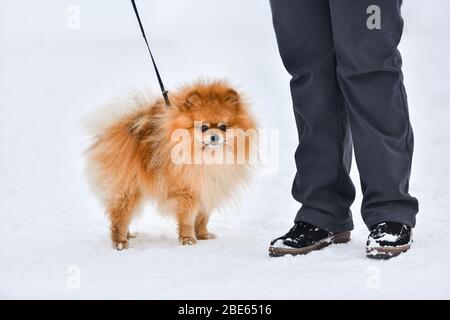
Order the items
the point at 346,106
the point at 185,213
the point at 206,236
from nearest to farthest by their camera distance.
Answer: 1. the point at 346,106
2. the point at 185,213
3. the point at 206,236

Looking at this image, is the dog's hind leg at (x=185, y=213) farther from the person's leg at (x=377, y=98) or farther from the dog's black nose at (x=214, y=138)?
the person's leg at (x=377, y=98)

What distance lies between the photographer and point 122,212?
2.77 metres

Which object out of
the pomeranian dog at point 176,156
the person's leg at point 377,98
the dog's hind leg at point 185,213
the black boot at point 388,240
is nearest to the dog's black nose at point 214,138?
the pomeranian dog at point 176,156

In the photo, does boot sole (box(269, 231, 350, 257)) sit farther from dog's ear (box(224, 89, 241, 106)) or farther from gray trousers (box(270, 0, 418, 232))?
dog's ear (box(224, 89, 241, 106))

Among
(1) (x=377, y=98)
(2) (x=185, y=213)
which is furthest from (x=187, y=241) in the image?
(1) (x=377, y=98)

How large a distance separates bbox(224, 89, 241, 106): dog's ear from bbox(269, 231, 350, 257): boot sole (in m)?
0.81

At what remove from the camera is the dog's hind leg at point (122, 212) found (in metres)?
2.73

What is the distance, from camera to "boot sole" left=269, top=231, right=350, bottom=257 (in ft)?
7.23

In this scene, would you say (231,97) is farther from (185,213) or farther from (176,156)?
(185,213)

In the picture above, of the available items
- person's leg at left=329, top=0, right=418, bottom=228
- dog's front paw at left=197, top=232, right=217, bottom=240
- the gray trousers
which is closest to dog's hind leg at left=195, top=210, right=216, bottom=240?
dog's front paw at left=197, top=232, right=217, bottom=240

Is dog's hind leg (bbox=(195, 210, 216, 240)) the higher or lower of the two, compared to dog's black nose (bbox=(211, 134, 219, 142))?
lower

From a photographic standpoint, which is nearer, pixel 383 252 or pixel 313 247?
pixel 383 252

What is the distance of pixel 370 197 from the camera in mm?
2166

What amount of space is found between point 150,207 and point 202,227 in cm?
30
